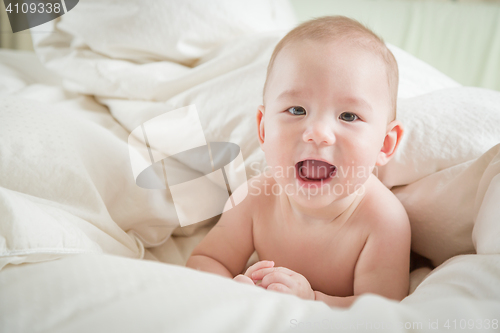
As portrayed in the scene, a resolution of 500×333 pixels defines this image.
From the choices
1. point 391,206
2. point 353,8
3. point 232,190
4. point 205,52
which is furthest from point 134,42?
point 353,8

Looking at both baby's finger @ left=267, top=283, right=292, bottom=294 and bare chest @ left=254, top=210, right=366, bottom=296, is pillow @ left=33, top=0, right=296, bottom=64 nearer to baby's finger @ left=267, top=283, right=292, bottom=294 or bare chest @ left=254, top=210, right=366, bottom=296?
bare chest @ left=254, top=210, right=366, bottom=296

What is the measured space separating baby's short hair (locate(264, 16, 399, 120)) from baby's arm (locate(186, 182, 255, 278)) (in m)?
0.30

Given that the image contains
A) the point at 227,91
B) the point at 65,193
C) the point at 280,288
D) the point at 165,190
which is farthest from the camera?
the point at 227,91

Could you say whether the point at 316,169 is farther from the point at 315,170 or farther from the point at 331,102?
the point at 331,102

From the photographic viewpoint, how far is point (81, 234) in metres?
0.55

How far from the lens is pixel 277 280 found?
537 mm

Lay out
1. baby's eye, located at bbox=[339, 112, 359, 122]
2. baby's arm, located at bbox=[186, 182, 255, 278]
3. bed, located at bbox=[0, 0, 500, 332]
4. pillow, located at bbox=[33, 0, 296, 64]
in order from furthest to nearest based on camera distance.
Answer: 1. pillow, located at bbox=[33, 0, 296, 64]
2. baby's arm, located at bbox=[186, 182, 255, 278]
3. baby's eye, located at bbox=[339, 112, 359, 122]
4. bed, located at bbox=[0, 0, 500, 332]

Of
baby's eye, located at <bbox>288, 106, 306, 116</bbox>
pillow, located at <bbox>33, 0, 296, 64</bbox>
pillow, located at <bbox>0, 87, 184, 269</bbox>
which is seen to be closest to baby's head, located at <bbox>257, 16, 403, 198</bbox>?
baby's eye, located at <bbox>288, 106, 306, 116</bbox>

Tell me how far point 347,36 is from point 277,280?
Result: 1.23ft

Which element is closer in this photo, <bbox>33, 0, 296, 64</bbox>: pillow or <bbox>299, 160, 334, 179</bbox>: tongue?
<bbox>299, 160, 334, 179</bbox>: tongue

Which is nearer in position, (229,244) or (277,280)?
(277,280)

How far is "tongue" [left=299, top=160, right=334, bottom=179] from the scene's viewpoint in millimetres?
599

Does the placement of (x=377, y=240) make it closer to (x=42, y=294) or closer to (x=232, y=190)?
(x=232, y=190)

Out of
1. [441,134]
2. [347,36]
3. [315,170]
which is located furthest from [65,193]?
[441,134]
